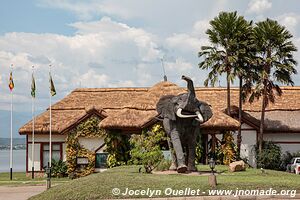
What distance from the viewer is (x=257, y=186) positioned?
1764 cm

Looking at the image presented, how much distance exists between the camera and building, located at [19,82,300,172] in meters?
33.8

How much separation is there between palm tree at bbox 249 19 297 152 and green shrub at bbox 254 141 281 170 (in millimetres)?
522

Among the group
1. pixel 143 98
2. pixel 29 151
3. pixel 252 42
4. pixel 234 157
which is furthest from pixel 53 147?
pixel 252 42

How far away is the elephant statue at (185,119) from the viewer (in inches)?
853

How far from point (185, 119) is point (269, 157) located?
54.7 feet

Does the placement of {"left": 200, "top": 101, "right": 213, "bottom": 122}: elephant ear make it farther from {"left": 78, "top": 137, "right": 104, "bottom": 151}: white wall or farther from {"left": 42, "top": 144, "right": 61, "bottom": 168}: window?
{"left": 42, "top": 144, "right": 61, "bottom": 168}: window

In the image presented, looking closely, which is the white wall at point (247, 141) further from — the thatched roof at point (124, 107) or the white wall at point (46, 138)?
the white wall at point (46, 138)

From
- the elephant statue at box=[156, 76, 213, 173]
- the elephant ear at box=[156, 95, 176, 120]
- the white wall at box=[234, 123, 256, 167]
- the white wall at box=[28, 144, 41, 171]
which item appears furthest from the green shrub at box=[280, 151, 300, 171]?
the elephant ear at box=[156, 95, 176, 120]

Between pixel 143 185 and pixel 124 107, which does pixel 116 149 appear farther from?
pixel 143 185

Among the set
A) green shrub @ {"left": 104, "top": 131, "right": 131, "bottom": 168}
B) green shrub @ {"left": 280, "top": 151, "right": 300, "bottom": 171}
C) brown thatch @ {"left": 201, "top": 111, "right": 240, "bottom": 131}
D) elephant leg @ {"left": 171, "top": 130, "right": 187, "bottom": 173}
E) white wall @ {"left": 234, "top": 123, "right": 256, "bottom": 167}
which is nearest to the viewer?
elephant leg @ {"left": 171, "top": 130, "right": 187, "bottom": 173}

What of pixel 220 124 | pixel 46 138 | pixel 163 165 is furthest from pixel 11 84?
pixel 163 165

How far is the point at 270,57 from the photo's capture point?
123 ft

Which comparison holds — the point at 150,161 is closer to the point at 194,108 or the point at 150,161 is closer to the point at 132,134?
the point at 194,108

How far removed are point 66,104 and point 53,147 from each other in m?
5.14
